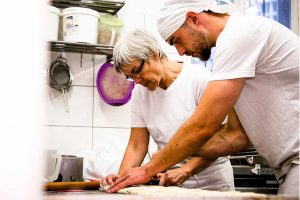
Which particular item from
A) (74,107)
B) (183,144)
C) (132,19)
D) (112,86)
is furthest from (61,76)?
(183,144)

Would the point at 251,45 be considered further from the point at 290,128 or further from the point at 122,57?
the point at 122,57

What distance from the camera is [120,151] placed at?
241 cm

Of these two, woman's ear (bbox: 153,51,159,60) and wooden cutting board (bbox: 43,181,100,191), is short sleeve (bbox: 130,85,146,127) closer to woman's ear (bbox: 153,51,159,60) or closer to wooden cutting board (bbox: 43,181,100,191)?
woman's ear (bbox: 153,51,159,60)

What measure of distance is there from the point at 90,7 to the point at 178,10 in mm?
1275

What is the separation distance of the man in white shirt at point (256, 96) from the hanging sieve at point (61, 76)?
1.30 m

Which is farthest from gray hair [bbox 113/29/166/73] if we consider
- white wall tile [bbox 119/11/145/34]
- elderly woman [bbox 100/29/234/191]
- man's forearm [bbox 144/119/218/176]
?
white wall tile [bbox 119/11/145/34]

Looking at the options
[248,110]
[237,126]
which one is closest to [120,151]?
[237,126]

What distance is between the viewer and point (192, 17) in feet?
4.54

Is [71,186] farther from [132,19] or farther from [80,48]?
[132,19]

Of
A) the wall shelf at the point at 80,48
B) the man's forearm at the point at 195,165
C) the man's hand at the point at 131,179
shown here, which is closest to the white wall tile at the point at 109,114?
the wall shelf at the point at 80,48

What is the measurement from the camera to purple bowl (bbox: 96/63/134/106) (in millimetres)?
2531

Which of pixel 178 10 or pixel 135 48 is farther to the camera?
pixel 135 48

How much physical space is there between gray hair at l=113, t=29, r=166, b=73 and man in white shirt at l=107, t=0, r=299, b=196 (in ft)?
1.72

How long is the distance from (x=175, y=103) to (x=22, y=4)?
4.79ft
